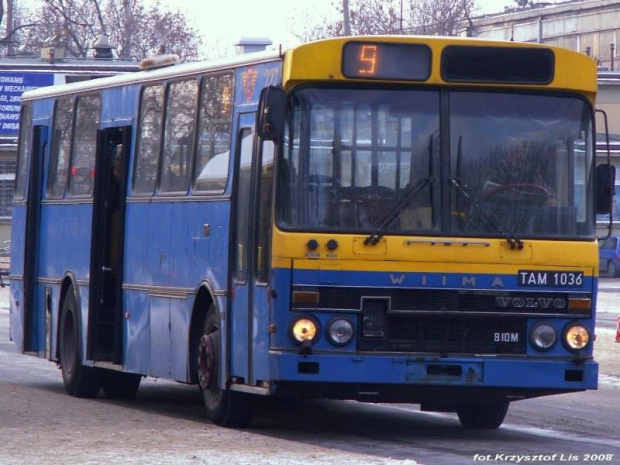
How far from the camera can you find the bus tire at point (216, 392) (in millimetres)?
12500

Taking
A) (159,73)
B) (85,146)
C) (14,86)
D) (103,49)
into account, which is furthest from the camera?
(103,49)

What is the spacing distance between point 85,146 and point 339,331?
5671mm

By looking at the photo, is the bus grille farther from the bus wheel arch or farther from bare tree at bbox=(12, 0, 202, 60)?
bare tree at bbox=(12, 0, 202, 60)

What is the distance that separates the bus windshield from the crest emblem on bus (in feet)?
2.80

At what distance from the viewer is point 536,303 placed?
11.7 metres

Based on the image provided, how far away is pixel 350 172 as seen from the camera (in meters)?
11.5

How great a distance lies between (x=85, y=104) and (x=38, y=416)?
172 inches

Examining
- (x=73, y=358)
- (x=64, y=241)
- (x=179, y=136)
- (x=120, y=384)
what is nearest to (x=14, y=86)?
(x=64, y=241)

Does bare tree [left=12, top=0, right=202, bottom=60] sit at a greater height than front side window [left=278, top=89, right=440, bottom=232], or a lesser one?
greater

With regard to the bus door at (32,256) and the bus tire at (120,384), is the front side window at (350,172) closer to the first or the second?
the bus tire at (120,384)

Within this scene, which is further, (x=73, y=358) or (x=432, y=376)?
(x=73, y=358)

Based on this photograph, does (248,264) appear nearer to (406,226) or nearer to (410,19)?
(406,226)

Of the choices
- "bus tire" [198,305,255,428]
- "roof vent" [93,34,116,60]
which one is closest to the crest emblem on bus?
"bus tire" [198,305,255,428]

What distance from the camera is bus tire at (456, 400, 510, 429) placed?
43.0 ft
